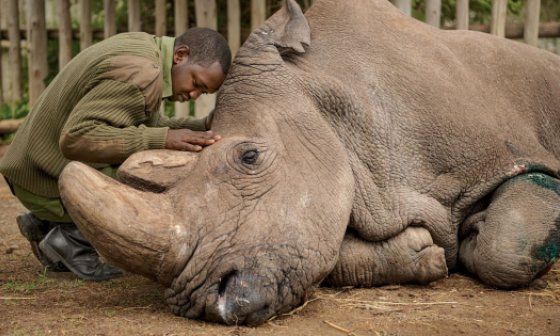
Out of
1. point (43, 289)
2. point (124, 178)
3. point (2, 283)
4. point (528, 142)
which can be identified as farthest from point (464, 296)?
point (2, 283)

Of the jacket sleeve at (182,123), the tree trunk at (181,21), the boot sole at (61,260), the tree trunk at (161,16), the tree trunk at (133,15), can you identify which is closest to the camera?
the boot sole at (61,260)

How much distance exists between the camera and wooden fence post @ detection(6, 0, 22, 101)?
38.0ft

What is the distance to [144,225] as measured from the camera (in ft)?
11.7

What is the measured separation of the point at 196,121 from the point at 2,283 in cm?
135

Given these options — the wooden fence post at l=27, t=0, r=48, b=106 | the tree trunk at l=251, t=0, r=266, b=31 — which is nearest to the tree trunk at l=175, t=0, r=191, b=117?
the tree trunk at l=251, t=0, r=266, b=31

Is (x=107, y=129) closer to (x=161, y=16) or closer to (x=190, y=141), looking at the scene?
(x=190, y=141)

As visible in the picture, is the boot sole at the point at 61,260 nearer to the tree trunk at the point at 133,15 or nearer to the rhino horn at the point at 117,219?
the rhino horn at the point at 117,219

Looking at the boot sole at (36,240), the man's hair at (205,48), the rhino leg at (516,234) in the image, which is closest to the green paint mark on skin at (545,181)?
the rhino leg at (516,234)

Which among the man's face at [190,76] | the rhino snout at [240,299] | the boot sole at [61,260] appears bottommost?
the boot sole at [61,260]

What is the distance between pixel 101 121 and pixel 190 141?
0.42 m

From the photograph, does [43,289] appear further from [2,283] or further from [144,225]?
[144,225]

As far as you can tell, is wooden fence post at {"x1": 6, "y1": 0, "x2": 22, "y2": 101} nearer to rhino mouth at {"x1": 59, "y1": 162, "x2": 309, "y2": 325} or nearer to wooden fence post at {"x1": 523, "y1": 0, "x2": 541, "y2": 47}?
wooden fence post at {"x1": 523, "y1": 0, "x2": 541, "y2": 47}

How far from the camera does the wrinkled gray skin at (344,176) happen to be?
3658 millimetres

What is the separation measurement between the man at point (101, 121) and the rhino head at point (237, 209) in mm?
187
